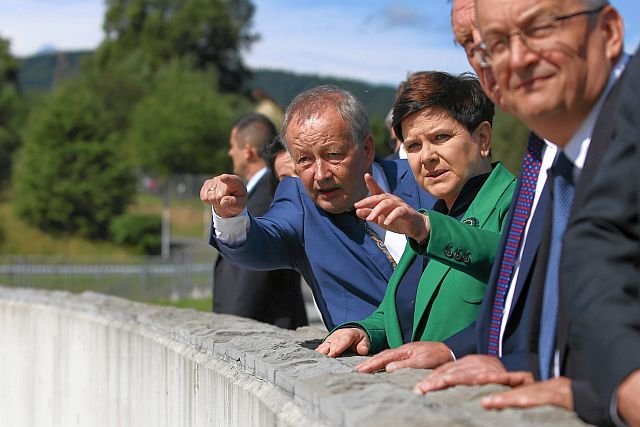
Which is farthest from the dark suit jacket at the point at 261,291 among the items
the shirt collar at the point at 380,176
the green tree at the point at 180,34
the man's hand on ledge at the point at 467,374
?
the green tree at the point at 180,34

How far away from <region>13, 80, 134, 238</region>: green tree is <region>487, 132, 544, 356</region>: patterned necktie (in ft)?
208

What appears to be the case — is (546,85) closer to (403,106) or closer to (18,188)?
(403,106)

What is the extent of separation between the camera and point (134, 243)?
64500 mm

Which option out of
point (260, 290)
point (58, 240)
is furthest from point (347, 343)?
point (58, 240)

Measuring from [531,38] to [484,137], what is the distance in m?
1.77

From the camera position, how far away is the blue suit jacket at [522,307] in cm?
337

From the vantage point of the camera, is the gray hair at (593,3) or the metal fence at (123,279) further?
the metal fence at (123,279)

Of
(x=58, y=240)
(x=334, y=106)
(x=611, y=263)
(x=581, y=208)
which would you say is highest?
(x=334, y=106)

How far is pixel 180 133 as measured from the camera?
237ft

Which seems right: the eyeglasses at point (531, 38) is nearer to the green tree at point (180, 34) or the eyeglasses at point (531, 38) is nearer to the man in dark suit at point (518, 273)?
the man in dark suit at point (518, 273)

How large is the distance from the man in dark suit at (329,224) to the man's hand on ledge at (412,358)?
129 cm

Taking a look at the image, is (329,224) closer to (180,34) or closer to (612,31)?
(612,31)

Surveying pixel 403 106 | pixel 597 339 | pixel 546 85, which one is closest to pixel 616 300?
pixel 597 339

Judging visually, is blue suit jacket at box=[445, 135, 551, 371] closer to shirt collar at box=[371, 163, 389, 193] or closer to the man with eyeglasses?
the man with eyeglasses
